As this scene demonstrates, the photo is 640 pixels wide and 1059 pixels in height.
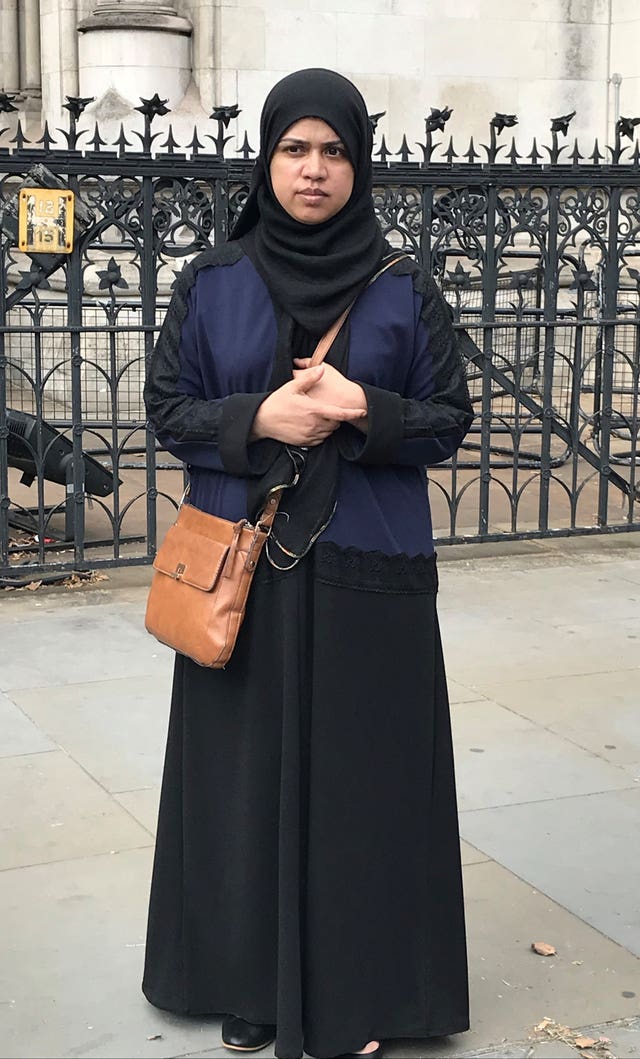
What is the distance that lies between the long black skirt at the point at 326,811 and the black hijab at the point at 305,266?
0.41 ft

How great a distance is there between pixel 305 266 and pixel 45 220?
490cm

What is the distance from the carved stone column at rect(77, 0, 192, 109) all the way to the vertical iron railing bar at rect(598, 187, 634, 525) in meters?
6.28

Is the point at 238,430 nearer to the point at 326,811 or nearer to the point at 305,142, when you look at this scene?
the point at 305,142

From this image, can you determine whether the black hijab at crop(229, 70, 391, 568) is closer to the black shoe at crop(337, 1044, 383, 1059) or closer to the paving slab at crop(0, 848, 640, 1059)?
the black shoe at crop(337, 1044, 383, 1059)

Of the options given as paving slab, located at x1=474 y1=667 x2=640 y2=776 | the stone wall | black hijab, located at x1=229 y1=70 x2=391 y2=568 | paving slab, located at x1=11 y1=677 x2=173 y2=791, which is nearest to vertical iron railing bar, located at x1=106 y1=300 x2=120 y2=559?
paving slab, located at x1=11 y1=677 x2=173 y2=791

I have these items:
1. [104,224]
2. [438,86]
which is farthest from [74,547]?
[438,86]

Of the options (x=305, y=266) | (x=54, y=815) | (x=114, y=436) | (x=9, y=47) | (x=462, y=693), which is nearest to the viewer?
(x=305, y=266)

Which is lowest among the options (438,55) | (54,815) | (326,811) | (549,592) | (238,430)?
(54,815)

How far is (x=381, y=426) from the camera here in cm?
328

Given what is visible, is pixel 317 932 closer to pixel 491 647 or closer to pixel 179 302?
pixel 179 302

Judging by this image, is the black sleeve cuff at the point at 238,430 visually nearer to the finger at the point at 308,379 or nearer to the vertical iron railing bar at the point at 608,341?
the finger at the point at 308,379

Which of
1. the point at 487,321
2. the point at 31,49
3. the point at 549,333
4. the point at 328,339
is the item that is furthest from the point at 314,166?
the point at 31,49

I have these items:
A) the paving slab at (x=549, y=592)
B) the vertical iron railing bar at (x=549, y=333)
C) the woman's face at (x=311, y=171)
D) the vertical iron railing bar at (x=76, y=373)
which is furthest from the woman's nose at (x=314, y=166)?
the vertical iron railing bar at (x=549, y=333)

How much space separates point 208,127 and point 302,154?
463 inches
